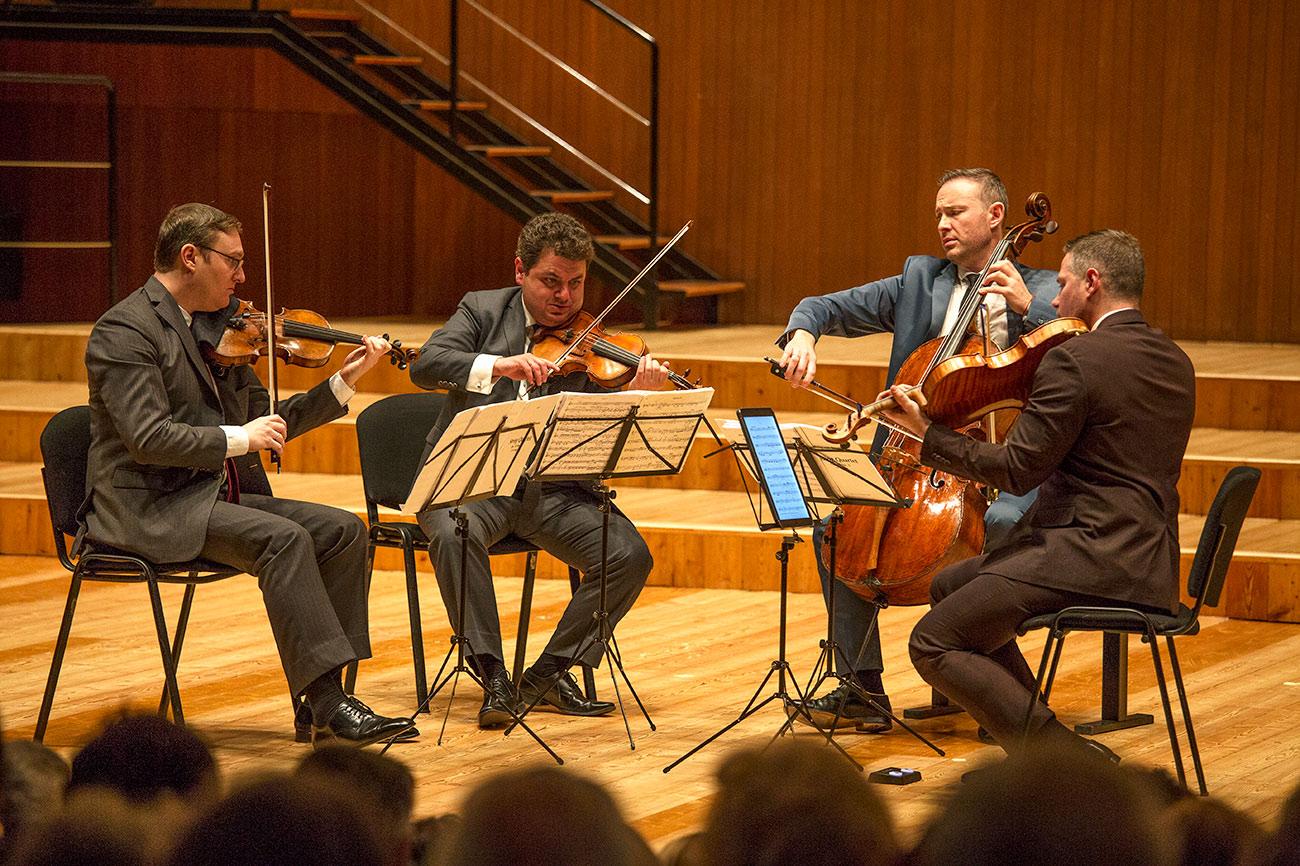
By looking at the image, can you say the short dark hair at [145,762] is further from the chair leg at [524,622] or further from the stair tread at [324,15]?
the stair tread at [324,15]

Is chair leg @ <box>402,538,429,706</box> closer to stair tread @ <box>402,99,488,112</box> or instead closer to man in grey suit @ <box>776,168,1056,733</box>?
man in grey suit @ <box>776,168,1056,733</box>

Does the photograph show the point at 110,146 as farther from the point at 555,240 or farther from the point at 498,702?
the point at 498,702

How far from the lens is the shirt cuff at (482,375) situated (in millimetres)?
4277

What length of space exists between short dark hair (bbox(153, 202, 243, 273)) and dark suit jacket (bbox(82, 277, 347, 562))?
7 cm

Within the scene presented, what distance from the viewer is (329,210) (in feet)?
30.2

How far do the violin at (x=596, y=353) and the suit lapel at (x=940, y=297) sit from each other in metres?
0.61

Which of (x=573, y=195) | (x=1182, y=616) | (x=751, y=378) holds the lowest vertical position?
(x=1182, y=616)

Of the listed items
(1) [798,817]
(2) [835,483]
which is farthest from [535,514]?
(1) [798,817]

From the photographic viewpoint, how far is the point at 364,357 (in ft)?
13.4

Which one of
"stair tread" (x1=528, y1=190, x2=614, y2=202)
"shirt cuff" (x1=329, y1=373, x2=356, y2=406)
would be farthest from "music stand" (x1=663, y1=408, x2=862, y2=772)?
"stair tread" (x1=528, y1=190, x2=614, y2=202)

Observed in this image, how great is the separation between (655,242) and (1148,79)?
7.60 feet

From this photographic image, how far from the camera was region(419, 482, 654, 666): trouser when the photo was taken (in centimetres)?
426

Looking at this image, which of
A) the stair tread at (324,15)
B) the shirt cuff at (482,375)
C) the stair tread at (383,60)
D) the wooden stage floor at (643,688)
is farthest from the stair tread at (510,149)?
the shirt cuff at (482,375)

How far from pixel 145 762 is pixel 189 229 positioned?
2.51 m
